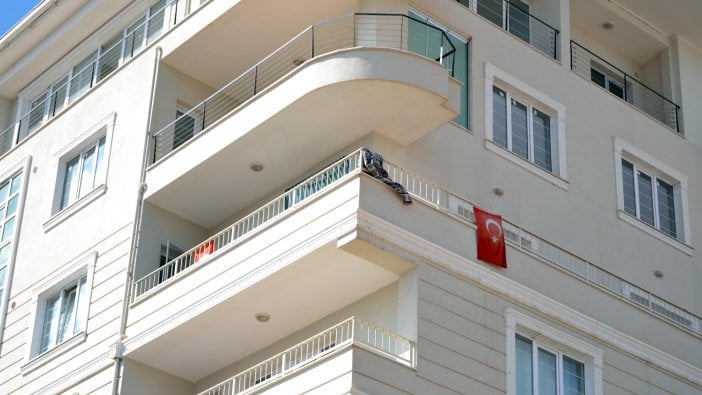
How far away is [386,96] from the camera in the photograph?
32.7 metres

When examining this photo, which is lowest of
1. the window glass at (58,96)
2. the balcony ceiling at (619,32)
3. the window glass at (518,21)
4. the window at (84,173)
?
the window at (84,173)

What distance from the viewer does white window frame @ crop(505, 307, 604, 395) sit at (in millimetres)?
32000

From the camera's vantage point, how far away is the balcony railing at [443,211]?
32.7 metres

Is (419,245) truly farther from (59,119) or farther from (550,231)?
Result: (59,119)

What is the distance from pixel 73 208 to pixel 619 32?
1546 cm

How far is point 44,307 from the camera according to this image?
1507 inches

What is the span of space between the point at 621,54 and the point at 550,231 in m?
9.52

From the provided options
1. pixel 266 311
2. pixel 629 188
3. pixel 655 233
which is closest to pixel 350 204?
pixel 266 311

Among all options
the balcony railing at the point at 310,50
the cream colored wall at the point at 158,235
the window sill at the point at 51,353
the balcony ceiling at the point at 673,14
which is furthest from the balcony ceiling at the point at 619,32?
the window sill at the point at 51,353

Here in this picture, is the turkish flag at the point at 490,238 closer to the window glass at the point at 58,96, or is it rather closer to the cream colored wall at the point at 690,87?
the cream colored wall at the point at 690,87

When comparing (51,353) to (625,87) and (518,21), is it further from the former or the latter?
(625,87)

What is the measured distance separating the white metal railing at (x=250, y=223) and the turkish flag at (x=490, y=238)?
9.72 feet

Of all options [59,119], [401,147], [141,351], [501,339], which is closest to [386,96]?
[401,147]

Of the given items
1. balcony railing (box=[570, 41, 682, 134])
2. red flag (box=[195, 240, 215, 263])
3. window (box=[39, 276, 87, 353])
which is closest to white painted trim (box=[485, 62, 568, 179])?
balcony railing (box=[570, 41, 682, 134])
